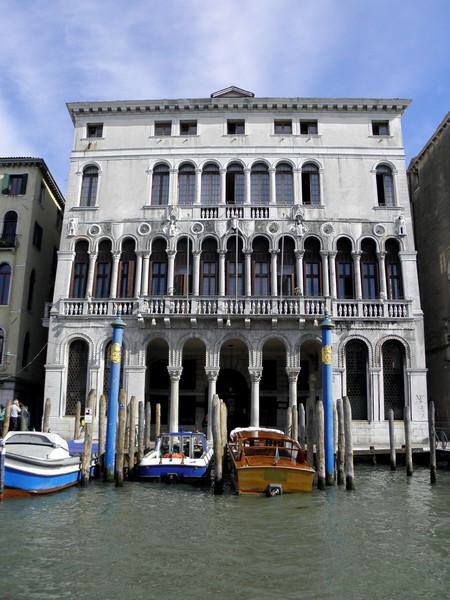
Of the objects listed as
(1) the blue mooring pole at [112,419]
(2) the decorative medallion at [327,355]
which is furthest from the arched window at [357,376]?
(1) the blue mooring pole at [112,419]

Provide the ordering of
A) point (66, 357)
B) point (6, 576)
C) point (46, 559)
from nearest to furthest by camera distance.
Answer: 1. point (6, 576)
2. point (46, 559)
3. point (66, 357)

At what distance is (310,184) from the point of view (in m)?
23.5

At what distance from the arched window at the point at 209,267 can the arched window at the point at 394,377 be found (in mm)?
7237

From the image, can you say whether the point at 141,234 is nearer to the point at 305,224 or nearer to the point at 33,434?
the point at 305,224

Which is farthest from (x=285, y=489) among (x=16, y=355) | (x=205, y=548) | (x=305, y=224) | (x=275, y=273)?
(x=16, y=355)

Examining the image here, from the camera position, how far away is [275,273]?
73.0ft

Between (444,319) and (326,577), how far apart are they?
17.4 m

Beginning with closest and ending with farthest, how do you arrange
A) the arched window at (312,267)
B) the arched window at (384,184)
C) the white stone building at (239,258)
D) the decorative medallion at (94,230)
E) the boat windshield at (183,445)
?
1. the boat windshield at (183,445)
2. the white stone building at (239,258)
3. the arched window at (312,267)
4. the decorative medallion at (94,230)
5. the arched window at (384,184)

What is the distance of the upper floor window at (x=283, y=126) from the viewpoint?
2406 centimetres

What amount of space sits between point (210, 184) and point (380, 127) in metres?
7.79

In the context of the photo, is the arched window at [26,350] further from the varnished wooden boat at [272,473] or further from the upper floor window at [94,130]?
the varnished wooden boat at [272,473]

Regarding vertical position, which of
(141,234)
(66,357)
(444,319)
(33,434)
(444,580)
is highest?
(141,234)

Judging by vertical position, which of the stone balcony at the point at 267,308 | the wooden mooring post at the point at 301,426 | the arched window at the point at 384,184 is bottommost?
the wooden mooring post at the point at 301,426

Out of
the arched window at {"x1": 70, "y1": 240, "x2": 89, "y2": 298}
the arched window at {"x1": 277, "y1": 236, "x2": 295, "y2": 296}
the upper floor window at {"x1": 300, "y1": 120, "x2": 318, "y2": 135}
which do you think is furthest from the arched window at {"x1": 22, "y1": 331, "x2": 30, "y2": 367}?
the upper floor window at {"x1": 300, "y1": 120, "x2": 318, "y2": 135}
